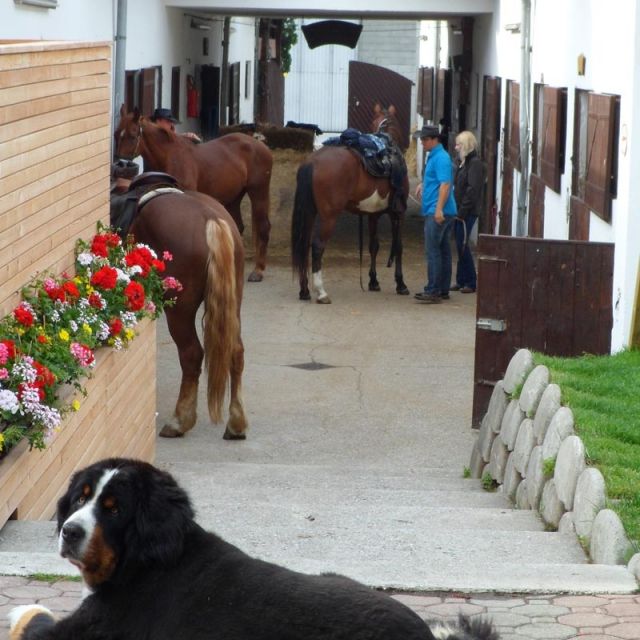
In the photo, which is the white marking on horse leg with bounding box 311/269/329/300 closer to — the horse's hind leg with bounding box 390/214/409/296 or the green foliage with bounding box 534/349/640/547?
the horse's hind leg with bounding box 390/214/409/296

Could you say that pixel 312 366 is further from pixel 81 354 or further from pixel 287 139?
pixel 287 139

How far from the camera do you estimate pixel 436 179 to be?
49.6 ft

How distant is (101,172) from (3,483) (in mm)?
3268

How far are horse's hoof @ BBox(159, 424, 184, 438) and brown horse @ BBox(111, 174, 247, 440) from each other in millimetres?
616

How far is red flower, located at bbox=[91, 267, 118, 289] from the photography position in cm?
731

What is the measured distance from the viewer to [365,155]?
15812 millimetres

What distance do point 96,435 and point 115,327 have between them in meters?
0.62

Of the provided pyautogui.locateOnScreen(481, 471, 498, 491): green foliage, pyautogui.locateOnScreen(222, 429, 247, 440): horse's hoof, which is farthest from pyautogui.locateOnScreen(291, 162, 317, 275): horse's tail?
pyautogui.locateOnScreen(481, 471, 498, 491): green foliage

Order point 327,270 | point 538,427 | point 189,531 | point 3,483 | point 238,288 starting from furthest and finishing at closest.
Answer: point 327,270
point 238,288
point 538,427
point 3,483
point 189,531

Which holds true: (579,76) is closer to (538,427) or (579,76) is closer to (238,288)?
(238,288)

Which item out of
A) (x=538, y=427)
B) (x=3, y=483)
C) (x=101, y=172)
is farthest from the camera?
(x=101, y=172)

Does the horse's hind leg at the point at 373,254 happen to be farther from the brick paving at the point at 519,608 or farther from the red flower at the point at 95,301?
the brick paving at the point at 519,608

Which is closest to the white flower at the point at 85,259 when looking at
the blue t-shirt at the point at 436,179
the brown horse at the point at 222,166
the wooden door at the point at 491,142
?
the brown horse at the point at 222,166

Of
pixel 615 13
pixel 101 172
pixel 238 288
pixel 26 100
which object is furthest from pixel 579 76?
pixel 26 100
